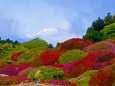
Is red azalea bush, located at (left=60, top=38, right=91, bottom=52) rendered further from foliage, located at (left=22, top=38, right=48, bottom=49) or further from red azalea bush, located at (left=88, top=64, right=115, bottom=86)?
foliage, located at (left=22, top=38, right=48, bottom=49)

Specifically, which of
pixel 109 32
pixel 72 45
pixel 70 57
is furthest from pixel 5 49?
pixel 70 57

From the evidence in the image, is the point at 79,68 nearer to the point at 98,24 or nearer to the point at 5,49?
the point at 5,49

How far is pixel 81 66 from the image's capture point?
10156mm

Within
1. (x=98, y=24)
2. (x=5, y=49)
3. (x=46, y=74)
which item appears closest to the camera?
(x=46, y=74)

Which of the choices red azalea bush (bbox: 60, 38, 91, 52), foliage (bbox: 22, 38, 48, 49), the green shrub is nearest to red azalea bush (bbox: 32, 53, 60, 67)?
the green shrub

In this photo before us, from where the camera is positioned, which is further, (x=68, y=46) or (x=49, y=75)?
(x=68, y=46)

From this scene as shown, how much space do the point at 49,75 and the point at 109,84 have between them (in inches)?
137

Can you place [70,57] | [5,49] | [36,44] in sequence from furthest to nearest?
[36,44] → [5,49] → [70,57]

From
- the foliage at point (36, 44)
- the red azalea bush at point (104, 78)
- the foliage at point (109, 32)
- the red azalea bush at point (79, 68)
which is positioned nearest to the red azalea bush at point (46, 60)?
the red azalea bush at point (79, 68)

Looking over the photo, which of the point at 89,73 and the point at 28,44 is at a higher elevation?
the point at 28,44

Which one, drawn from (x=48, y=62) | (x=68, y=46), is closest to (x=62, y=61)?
(x=48, y=62)

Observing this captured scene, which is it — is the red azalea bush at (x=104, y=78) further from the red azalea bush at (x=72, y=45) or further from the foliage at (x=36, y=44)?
the foliage at (x=36, y=44)

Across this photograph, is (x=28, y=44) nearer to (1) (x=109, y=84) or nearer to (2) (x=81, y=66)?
(2) (x=81, y=66)

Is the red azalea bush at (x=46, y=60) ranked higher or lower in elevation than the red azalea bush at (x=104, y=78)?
higher
